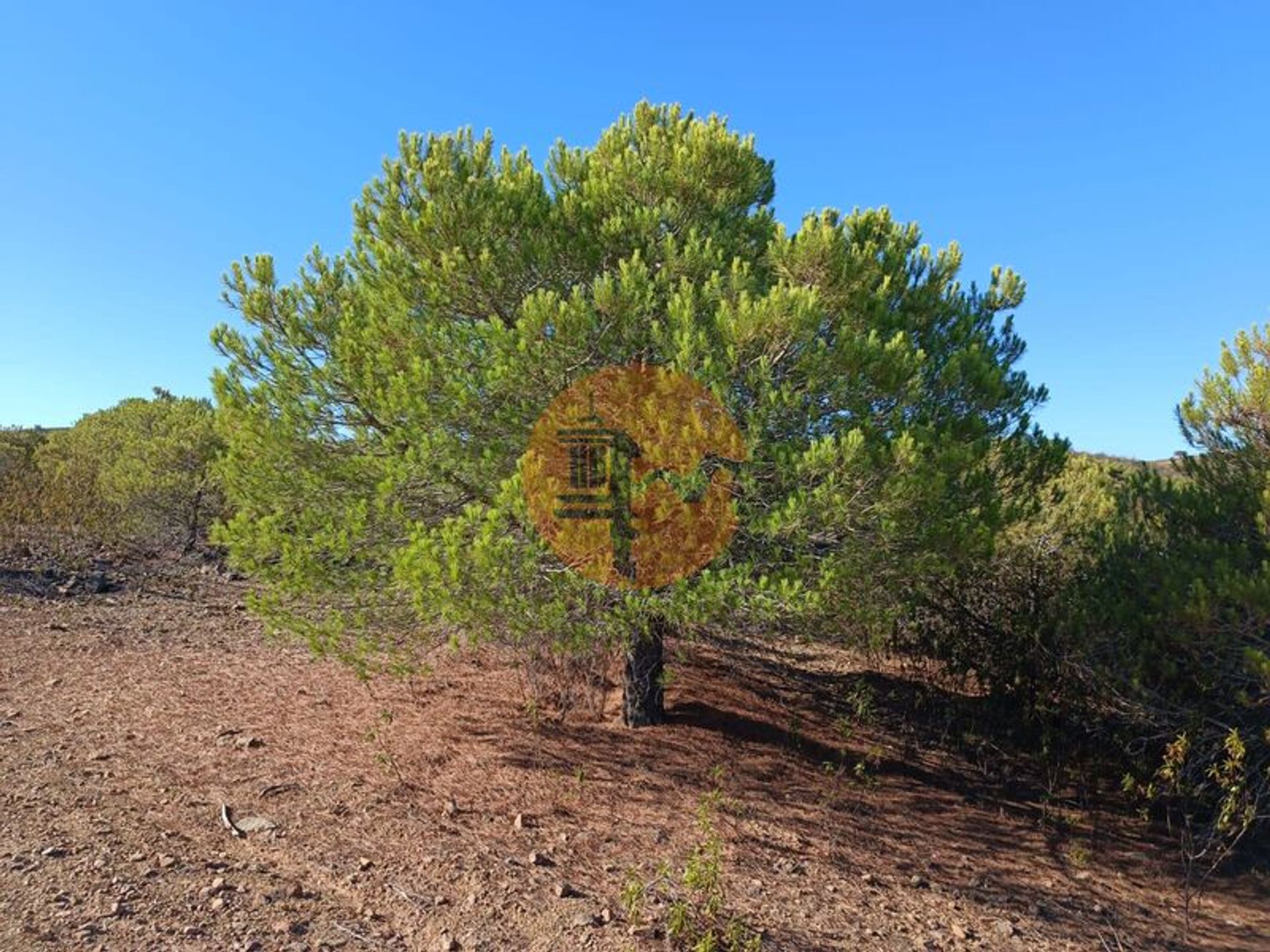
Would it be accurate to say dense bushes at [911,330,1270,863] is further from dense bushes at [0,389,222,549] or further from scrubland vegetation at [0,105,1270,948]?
dense bushes at [0,389,222,549]

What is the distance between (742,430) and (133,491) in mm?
14687

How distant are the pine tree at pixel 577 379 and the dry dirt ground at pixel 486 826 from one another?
1.22 metres

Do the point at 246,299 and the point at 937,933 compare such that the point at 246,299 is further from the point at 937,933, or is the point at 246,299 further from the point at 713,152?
the point at 937,933

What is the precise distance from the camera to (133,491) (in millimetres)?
14789

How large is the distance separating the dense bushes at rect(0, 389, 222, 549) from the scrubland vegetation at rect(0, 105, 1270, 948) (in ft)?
33.2

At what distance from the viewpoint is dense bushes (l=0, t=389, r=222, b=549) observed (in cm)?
1414

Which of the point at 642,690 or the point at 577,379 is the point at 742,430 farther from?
the point at 642,690

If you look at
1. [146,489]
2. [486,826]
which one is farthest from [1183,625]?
[146,489]

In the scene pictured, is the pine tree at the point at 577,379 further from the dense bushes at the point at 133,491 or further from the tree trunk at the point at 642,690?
the dense bushes at the point at 133,491

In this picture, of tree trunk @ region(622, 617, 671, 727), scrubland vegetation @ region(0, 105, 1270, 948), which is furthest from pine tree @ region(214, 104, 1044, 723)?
tree trunk @ region(622, 617, 671, 727)

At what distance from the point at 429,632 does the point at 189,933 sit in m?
2.45

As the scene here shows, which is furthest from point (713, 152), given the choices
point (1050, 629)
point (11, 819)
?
point (11, 819)

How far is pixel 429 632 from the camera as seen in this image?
18.6ft

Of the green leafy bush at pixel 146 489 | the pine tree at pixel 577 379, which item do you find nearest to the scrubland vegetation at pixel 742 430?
the pine tree at pixel 577 379
